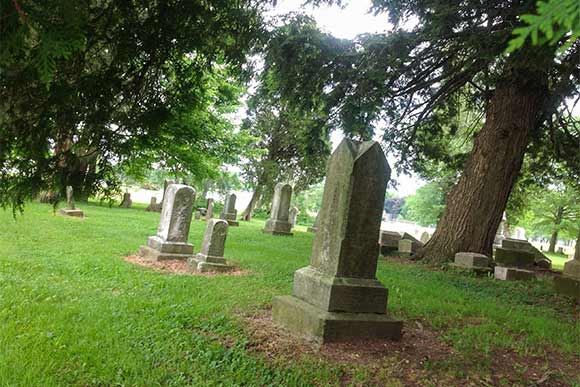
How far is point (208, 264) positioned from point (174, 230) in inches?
63.0

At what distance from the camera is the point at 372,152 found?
491cm

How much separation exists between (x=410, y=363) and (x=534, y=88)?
839cm

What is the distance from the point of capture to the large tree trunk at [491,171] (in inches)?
398

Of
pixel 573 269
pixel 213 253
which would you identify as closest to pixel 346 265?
pixel 213 253

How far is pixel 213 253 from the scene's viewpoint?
27.4ft

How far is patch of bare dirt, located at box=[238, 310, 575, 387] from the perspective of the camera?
3.84 meters

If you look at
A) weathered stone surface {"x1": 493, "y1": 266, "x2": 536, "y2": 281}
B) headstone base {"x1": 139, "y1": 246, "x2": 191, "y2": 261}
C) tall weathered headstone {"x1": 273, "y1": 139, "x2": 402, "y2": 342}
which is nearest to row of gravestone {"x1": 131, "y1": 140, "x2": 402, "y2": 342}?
tall weathered headstone {"x1": 273, "y1": 139, "x2": 402, "y2": 342}

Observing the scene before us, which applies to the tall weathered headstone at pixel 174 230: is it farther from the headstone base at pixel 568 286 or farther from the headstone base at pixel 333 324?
the headstone base at pixel 568 286

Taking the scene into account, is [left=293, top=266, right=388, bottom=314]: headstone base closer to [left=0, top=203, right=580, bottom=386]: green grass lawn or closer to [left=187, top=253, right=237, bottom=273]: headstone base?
[left=0, top=203, right=580, bottom=386]: green grass lawn

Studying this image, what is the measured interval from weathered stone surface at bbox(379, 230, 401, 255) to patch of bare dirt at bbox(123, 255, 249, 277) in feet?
20.5

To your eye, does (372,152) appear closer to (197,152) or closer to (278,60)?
(278,60)

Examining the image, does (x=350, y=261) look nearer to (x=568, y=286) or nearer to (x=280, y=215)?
(x=568, y=286)

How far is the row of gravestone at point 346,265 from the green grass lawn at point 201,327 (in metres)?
0.46

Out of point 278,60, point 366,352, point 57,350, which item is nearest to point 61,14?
point 57,350
